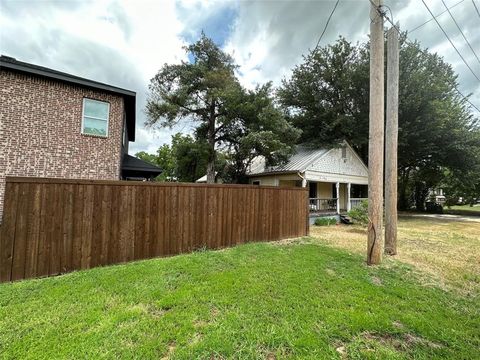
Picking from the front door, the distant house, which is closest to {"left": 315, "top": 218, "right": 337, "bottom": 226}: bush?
the distant house

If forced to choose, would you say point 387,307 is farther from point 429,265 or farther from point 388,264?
point 429,265

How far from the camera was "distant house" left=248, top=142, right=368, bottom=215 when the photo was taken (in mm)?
14562

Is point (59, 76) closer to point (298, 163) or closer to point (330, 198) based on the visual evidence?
point (298, 163)

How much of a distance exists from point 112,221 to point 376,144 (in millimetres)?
6036

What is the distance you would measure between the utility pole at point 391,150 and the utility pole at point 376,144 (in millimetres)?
1283

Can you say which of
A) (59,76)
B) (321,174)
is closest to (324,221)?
(321,174)

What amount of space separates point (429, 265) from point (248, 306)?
5.01m

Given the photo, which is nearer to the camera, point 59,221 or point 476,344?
point 476,344

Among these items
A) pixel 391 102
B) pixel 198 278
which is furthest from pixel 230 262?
pixel 391 102

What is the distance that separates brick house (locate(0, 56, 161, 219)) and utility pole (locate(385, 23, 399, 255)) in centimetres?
901

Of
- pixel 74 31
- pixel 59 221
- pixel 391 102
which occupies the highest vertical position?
pixel 74 31

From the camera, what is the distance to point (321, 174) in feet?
49.5

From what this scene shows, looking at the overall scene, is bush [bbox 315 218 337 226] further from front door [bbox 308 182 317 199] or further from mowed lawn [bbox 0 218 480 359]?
mowed lawn [bbox 0 218 480 359]

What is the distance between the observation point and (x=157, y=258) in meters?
5.51
